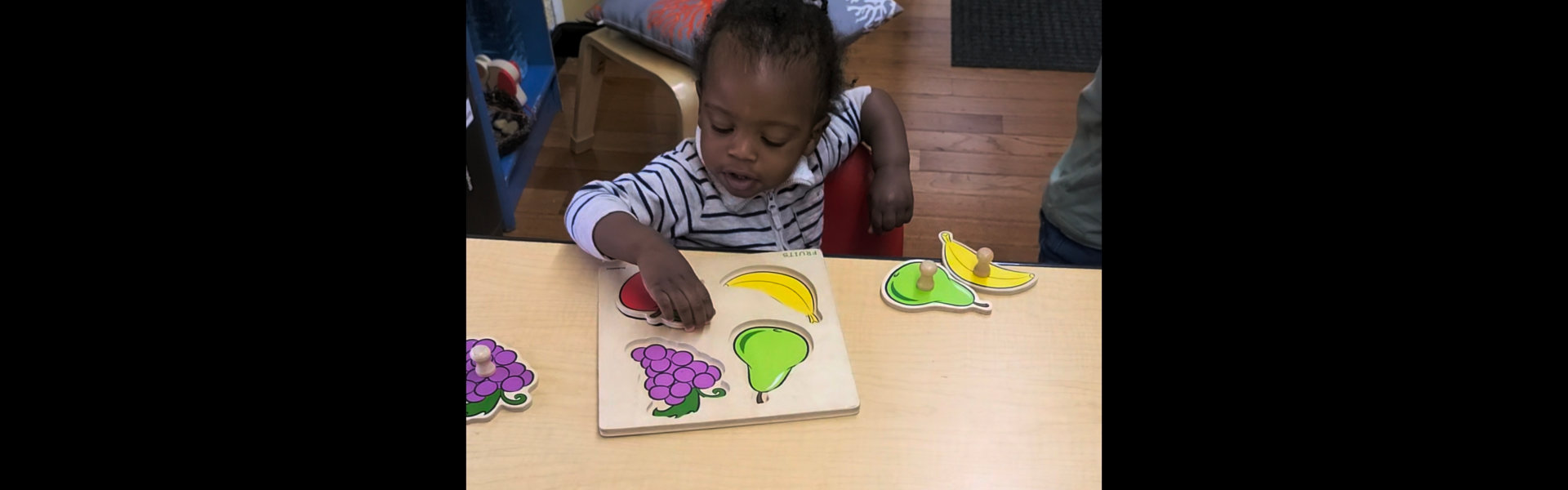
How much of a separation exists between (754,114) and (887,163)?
0.96 ft

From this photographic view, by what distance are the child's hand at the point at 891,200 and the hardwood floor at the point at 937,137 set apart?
839 millimetres

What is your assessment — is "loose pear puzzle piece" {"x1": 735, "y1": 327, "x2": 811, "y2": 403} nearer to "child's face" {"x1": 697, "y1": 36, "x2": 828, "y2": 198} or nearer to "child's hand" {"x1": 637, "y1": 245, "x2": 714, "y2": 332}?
"child's hand" {"x1": 637, "y1": 245, "x2": 714, "y2": 332}

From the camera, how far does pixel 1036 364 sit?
770 millimetres

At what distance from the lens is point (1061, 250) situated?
1.18 meters

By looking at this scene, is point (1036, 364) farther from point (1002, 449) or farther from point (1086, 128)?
point (1086, 128)

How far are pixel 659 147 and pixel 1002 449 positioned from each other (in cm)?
168

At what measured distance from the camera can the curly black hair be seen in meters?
0.89

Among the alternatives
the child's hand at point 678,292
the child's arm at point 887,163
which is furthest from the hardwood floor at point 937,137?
the child's hand at point 678,292

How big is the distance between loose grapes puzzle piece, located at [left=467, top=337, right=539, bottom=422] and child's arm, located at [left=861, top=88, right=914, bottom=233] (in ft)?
1.65

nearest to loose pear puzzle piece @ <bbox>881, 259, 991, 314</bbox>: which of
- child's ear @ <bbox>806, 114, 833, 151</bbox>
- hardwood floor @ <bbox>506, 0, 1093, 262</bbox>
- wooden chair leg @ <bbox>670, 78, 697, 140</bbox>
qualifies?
child's ear @ <bbox>806, 114, 833, 151</bbox>

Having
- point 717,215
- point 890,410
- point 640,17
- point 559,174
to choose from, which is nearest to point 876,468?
point 890,410

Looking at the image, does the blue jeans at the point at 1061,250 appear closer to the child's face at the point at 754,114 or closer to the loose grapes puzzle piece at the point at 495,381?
the child's face at the point at 754,114

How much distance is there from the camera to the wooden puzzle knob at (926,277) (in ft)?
2.69

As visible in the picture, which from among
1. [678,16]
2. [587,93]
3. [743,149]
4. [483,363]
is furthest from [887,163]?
[587,93]
